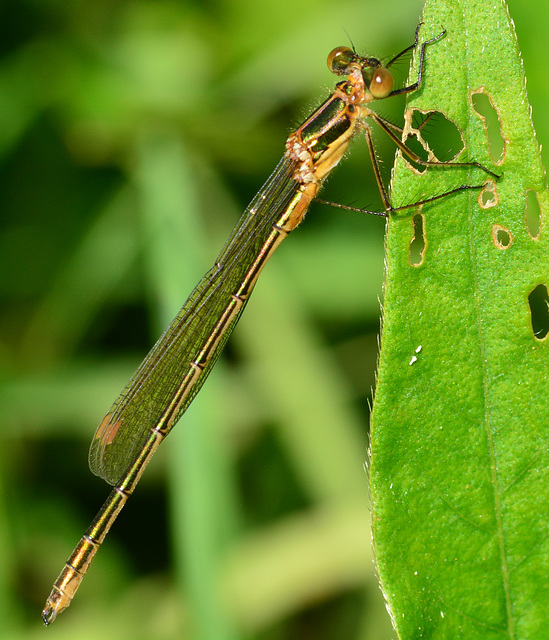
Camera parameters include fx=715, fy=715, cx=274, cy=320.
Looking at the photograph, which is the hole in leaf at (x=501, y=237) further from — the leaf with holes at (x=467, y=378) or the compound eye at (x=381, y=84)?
the compound eye at (x=381, y=84)

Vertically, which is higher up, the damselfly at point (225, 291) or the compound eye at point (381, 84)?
the compound eye at point (381, 84)

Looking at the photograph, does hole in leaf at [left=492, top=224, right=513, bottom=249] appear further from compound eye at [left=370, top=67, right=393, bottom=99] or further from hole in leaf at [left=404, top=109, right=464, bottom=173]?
compound eye at [left=370, top=67, right=393, bottom=99]

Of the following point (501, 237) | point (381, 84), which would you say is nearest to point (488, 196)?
point (501, 237)

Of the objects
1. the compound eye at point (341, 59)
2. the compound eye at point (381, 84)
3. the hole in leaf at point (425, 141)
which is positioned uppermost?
the compound eye at point (341, 59)

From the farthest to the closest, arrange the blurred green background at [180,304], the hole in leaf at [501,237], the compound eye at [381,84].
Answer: the blurred green background at [180,304] < the compound eye at [381,84] < the hole in leaf at [501,237]

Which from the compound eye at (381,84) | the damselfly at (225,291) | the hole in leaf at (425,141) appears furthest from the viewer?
the damselfly at (225,291)

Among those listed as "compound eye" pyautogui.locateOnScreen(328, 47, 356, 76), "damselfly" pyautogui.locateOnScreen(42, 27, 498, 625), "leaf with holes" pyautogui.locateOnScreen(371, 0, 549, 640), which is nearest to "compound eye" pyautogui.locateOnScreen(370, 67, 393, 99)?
"damselfly" pyautogui.locateOnScreen(42, 27, 498, 625)

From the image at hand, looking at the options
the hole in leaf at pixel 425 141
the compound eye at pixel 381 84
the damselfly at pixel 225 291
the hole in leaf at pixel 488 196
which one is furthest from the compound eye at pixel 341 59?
the hole in leaf at pixel 488 196
